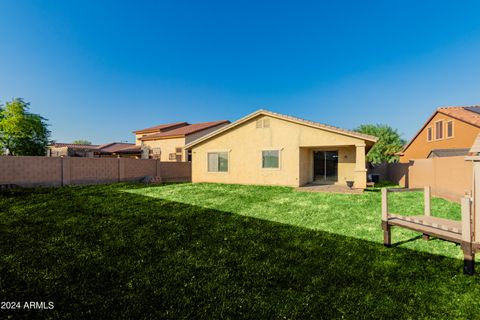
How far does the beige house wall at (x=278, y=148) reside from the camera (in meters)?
15.5

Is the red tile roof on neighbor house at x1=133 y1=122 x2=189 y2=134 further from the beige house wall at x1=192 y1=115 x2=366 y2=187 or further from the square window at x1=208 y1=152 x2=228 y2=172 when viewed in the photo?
the square window at x1=208 y1=152 x2=228 y2=172

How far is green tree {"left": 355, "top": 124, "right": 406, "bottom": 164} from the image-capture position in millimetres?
49188

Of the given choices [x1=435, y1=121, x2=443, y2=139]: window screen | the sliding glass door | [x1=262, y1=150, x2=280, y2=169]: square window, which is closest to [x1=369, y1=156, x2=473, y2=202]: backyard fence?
the sliding glass door

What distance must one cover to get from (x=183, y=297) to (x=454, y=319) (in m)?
3.89

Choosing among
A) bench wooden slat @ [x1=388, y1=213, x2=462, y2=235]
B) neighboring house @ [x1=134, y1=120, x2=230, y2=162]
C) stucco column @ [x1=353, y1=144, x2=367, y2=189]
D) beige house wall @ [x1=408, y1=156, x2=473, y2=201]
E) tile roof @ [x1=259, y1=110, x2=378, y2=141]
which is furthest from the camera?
neighboring house @ [x1=134, y1=120, x2=230, y2=162]

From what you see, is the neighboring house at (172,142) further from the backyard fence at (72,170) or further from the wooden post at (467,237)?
the wooden post at (467,237)

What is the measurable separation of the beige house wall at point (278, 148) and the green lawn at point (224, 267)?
709cm

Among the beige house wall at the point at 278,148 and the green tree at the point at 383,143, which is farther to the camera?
the green tree at the point at 383,143

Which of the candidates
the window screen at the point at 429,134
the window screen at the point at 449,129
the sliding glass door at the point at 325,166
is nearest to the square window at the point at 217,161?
the sliding glass door at the point at 325,166

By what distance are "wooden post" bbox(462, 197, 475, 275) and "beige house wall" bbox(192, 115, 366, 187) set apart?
10694 mm

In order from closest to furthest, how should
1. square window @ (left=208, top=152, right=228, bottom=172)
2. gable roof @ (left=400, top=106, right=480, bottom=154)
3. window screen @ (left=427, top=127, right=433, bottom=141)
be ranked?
1. square window @ (left=208, top=152, right=228, bottom=172)
2. gable roof @ (left=400, top=106, right=480, bottom=154)
3. window screen @ (left=427, top=127, right=433, bottom=141)

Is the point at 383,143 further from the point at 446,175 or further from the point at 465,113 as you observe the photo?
the point at 446,175

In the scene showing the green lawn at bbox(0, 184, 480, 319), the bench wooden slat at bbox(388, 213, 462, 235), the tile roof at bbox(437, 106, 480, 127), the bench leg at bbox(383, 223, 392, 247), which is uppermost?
the tile roof at bbox(437, 106, 480, 127)

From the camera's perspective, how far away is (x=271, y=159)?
55.2ft
